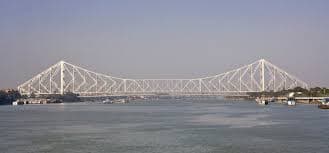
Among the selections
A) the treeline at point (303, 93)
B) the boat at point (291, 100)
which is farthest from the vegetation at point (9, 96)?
the boat at point (291, 100)

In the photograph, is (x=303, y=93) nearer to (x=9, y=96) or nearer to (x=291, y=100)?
(x=291, y=100)

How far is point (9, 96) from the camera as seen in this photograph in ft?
278

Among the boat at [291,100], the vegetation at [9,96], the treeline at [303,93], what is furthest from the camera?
the vegetation at [9,96]

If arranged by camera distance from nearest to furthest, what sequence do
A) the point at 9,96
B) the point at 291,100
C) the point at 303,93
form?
the point at 291,100
the point at 303,93
the point at 9,96

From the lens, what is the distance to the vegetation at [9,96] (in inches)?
3171

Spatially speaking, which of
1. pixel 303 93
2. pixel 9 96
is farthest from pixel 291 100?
pixel 9 96

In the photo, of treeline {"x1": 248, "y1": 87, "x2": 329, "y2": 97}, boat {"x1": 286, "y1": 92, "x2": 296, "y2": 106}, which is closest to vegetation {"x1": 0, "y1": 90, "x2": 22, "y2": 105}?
treeline {"x1": 248, "y1": 87, "x2": 329, "y2": 97}

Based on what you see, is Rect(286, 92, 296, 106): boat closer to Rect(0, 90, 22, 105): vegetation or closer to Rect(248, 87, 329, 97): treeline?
Rect(248, 87, 329, 97): treeline

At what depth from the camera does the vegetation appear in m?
80.6

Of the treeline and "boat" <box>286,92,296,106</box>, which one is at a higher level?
the treeline

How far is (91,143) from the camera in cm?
1900

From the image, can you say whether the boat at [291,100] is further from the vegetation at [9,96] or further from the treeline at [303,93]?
the vegetation at [9,96]

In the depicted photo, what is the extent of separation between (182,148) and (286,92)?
6928 cm

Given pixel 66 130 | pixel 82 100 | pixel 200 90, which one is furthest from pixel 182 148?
pixel 82 100
